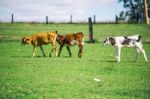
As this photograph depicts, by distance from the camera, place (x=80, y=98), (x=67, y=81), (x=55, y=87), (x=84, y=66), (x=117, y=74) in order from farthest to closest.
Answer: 1. (x=84, y=66)
2. (x=117, y=74)
3. (x=67, y=81)
4. (x=55, y=87)
5. (x=80, y=98)

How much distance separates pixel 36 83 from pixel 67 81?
1.02 meters

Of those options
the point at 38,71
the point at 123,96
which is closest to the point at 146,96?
the point at 123,96

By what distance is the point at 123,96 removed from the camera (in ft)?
35.5

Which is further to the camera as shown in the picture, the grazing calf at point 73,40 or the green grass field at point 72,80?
the grazing calf at point 73,40

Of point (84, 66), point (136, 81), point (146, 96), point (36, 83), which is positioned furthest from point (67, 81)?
point (84, 66)

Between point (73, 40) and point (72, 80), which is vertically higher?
point (73, 40)

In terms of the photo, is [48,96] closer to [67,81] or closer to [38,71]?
[67,81]

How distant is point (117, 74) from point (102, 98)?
15.1 ft

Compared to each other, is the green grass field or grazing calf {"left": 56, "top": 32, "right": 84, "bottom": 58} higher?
grazing calf {"left": 56, "top": 32, "right": 84, "bottom": 58}

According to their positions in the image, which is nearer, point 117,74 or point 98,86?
point 98,86

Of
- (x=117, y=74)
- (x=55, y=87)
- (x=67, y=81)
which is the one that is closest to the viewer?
(x=55, y=87)

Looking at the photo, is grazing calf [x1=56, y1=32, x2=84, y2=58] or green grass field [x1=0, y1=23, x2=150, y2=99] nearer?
green grass field [x1=0, y1=23, x2=150, y2=99]

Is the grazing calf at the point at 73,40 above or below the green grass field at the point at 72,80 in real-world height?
above

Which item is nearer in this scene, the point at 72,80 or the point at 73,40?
the point at 72,80
